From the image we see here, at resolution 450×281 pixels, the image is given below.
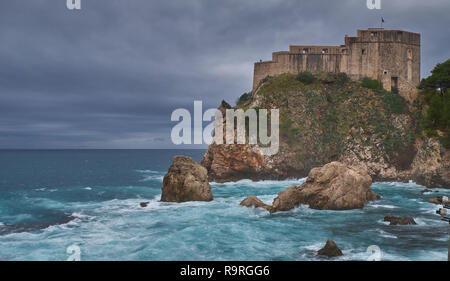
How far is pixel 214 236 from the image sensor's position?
2158 centimetres

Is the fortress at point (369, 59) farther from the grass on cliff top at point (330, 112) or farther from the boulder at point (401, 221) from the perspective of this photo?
the boulder at point (401, 221)

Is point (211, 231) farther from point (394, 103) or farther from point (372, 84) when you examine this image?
point (372, 84)

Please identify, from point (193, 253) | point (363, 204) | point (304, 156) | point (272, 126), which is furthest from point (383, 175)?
point (193, 253)

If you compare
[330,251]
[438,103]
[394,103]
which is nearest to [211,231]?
[330,251]

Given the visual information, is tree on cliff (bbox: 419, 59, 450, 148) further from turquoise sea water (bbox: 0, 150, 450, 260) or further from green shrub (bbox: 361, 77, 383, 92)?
turquoise sea water (bbox: 0, 150, 450, 260)

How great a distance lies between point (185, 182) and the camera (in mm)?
32062

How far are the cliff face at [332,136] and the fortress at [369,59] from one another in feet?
5.76

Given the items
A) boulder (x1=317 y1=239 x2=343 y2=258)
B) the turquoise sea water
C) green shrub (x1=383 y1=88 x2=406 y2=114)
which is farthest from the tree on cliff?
boulder (x1=317 y1=239 x2=343 y2=258)

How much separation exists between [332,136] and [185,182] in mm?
27063

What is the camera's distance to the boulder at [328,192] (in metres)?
27.8

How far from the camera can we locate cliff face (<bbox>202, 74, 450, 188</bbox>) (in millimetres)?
46562

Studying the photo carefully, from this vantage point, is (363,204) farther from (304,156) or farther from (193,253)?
(304,156)

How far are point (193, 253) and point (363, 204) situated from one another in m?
17.0

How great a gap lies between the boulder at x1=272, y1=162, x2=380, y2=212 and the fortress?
→ 2900 cm
